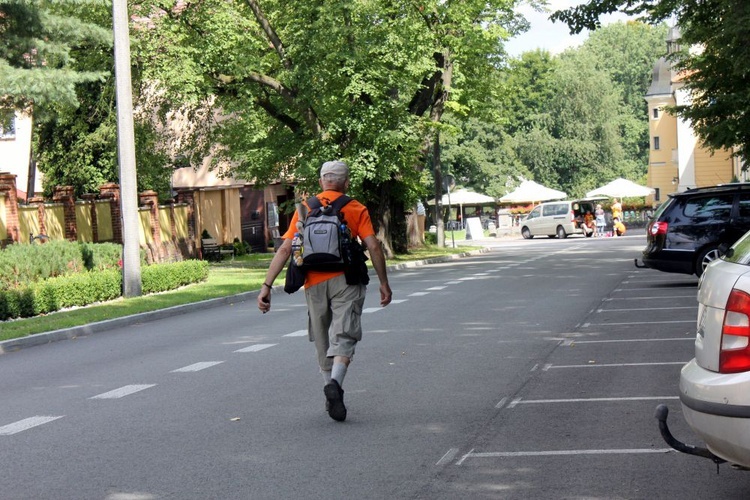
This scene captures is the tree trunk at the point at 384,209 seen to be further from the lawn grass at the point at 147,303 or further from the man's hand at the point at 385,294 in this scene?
the man's hand at the point at 385,294

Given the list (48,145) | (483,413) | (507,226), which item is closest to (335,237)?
(483,413)

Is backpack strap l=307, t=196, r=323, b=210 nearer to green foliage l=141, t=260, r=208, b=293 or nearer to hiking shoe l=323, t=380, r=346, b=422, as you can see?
hiking shoe l=323, t=380, r=346, b=422

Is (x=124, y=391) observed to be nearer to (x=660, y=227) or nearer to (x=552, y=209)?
(x=660, y=227)

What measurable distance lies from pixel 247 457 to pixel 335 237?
5.97 ft

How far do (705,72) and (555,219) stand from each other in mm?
33555

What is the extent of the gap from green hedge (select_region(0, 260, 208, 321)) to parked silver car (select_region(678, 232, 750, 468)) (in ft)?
51.1

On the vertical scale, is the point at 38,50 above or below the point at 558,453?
above

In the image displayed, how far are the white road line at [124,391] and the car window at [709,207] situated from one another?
12.1 m

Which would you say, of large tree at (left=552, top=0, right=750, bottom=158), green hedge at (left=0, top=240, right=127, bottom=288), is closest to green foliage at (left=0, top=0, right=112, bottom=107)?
green hedge at (left=0, top=240, right=127, bottom=288)

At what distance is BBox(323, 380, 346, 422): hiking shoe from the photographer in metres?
8.45

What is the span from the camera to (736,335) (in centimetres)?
529

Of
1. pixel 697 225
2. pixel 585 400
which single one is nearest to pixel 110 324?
pixel 697 225

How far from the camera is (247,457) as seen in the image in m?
7.41

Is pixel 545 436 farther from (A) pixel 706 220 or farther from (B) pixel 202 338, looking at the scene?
(A) pixel 706 220
